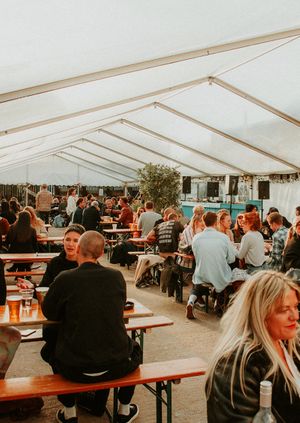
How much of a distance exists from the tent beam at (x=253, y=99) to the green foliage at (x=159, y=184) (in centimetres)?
609

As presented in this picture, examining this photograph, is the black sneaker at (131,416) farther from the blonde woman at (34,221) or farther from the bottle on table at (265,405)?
the blonde woman at (34,221)

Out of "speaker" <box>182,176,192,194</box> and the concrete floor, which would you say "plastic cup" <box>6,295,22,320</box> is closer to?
the concrete floor

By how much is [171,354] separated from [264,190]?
782 centimetres

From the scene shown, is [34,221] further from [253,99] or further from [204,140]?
[204,140]

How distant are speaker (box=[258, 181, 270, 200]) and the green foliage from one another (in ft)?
11.4

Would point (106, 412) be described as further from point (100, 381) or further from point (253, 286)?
point (253, 286)

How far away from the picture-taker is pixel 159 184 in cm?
1473

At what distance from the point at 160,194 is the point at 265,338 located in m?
13.1

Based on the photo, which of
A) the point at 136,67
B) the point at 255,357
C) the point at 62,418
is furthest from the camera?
the point at 136,67

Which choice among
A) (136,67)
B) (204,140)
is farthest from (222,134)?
(136,67)

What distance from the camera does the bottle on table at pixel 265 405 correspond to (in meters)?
1.49

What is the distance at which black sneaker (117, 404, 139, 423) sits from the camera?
3.40 m

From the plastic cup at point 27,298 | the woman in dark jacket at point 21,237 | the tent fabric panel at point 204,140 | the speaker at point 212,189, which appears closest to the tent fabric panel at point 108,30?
the plastic cup at point 27,298

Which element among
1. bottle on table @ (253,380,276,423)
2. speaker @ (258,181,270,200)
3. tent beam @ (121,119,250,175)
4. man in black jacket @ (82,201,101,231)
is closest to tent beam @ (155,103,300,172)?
speaker @ (258,181,270,200)
